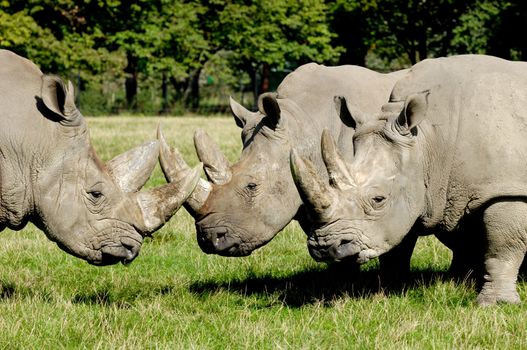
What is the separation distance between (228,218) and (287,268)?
1500 millimetres

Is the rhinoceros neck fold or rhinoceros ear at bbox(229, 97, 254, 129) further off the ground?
rhinoceros ear at bbox(229, 97, 254, 129)

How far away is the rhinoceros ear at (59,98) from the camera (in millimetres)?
6086

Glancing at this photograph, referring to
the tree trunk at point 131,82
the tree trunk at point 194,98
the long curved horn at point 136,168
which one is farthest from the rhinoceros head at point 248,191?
the tree trunk at point 194,98

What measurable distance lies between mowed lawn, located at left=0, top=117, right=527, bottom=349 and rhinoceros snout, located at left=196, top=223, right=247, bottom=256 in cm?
35

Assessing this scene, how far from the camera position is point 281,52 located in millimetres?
37938

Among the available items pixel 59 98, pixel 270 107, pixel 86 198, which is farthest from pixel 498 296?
pixel 59 98

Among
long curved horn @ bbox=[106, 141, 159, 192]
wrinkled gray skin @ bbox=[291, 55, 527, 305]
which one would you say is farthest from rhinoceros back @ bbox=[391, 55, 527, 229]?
long curved horn @ bbox=[106, 141, 159, 192]

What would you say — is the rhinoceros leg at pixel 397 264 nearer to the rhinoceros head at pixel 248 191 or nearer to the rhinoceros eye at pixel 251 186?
the rhinoceros head at pixel 248 191

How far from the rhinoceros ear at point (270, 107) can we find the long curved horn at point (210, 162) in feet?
1.52

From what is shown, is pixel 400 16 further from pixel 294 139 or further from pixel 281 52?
pixel 294 139

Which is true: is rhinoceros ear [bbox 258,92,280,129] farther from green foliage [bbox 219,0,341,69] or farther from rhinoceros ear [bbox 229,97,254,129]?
green foliage [bbox 219,0,341,69]

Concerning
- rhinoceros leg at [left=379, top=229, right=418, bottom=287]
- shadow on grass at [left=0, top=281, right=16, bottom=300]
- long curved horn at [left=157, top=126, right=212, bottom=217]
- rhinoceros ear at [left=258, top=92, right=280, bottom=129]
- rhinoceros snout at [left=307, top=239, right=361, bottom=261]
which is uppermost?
rhinoceros ear at [left=258, top=92, right=280, bottom=129]

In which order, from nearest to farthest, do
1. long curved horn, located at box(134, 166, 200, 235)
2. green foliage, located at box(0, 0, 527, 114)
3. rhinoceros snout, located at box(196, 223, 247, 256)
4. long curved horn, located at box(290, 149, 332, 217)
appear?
long curved horn, located at box(290, 149, 332, 217) < long curved horn, located at box(134, 166, 200, 235) < rhinoceros snout, located at box(196, 223, 247, 256) < green foliage, located at box(0, 0, 527, 114)

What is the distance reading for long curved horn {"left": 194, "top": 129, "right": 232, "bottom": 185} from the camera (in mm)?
6949
